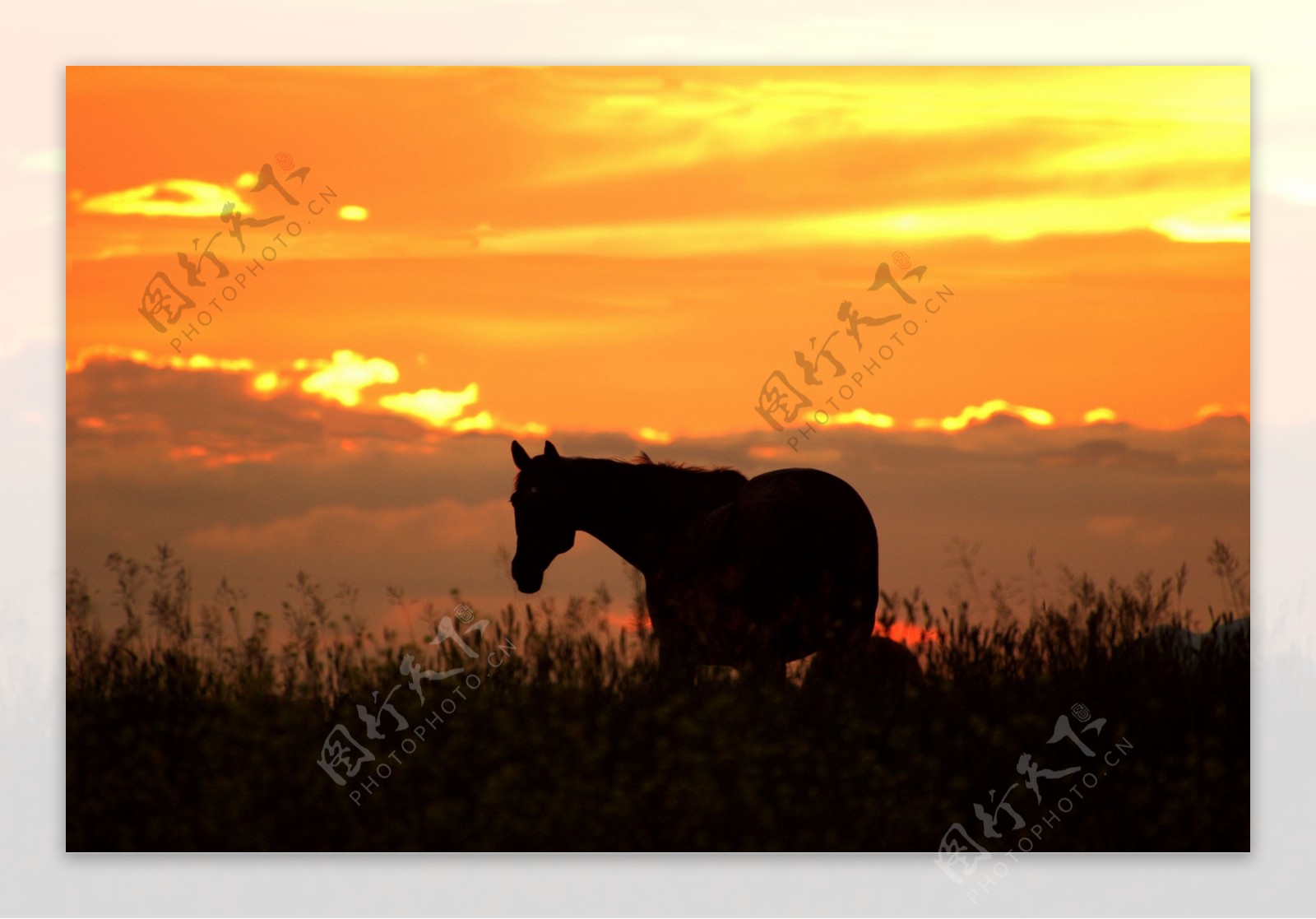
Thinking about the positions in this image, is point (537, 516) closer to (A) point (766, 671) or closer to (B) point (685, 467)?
(B) point (685, 467)

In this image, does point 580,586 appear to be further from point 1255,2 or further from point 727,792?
point 1255,2

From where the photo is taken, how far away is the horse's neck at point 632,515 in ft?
21.3

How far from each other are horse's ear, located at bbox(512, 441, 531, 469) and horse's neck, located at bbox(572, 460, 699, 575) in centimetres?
49

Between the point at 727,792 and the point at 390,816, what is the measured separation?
1.41 meters

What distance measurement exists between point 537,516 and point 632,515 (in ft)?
2.23

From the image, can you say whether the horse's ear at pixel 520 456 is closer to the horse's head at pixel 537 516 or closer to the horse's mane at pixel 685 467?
the horse's head at pixel 537 516

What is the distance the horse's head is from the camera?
600 cm

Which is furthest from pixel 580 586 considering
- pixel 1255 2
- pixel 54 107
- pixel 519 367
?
pixel 1255 2

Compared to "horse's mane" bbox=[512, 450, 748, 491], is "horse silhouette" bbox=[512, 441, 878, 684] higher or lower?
lower

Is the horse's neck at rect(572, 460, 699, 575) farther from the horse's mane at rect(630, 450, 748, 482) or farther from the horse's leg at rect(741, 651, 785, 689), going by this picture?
the horse's leg at rect(741, 651, 785, 689)

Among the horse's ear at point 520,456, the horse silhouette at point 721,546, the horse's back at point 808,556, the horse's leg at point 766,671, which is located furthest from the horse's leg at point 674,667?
the horse's ear at point 520,456

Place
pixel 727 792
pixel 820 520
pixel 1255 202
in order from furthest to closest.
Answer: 1. pixel 820 520
2. pixel 1255 202
3. pixel 727 792

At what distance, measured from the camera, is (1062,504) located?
19.4ft

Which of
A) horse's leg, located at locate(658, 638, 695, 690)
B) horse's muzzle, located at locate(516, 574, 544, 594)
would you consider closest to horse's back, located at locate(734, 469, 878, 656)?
horse's leg, located at locate(658, 638, 695, 690)
